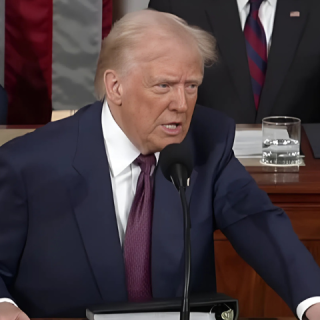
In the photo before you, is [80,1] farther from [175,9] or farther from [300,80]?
[300,80]

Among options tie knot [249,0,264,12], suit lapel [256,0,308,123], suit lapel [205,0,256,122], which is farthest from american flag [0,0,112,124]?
suit lapel [256,0,308,123]

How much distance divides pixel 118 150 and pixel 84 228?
19cm

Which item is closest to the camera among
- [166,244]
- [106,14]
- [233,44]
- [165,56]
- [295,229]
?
[165,56]

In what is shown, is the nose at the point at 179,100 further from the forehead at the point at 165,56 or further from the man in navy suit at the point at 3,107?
the man in navy suit at the point at 3,107

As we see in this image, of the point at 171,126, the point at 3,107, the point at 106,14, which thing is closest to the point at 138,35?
the point at 171,126

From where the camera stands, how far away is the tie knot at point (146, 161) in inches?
56.1

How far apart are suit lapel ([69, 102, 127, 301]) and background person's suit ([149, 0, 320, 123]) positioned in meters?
1.52

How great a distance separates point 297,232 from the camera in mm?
1812

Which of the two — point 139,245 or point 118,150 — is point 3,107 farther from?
point 139,245

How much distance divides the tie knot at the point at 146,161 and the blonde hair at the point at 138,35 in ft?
0.67

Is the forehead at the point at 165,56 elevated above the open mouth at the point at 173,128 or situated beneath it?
elevated above

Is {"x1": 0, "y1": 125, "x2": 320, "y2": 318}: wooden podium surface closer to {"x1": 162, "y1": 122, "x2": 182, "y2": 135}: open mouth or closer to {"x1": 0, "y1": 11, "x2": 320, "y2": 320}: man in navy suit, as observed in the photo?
{"x1": 0, "y1": 11, "x2": 320, "y2": 320}: man in navy suit

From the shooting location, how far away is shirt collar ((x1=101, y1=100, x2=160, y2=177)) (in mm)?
1420

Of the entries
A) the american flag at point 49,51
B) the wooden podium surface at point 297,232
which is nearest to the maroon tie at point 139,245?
the wooden podium surface at point 297,232
